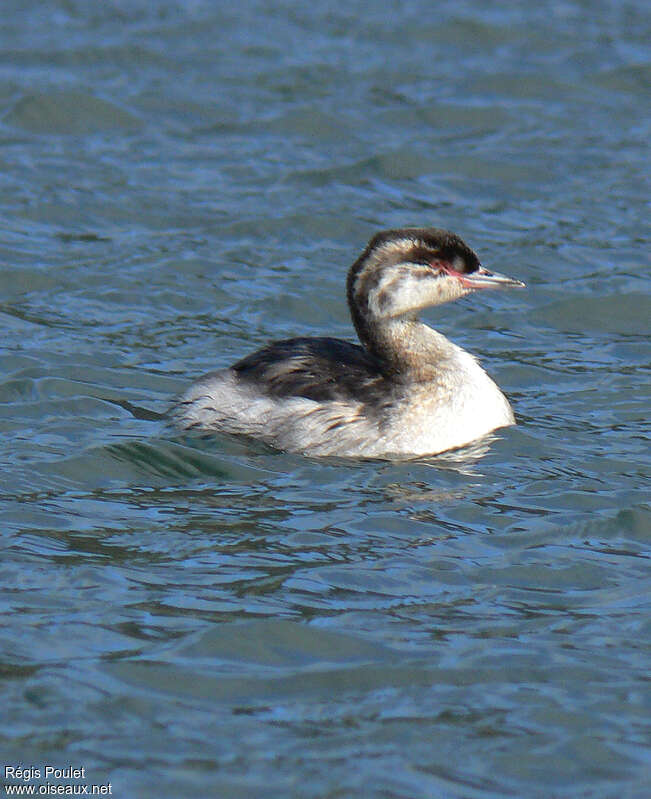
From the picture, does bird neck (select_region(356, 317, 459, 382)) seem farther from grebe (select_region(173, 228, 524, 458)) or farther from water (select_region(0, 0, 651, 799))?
water (select_region(0, 0, 651, 799))

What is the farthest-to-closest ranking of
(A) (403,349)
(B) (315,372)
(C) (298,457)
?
(A) (403,349), (B) (315,372), (C) (298,457)

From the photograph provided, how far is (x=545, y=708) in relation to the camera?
20.9ft

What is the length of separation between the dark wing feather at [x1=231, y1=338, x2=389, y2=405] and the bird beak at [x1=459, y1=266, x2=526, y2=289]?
0.74 metres

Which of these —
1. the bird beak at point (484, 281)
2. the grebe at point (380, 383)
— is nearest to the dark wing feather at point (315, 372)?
the grebe at point (380, 383)

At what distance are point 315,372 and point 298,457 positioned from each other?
0.54 m

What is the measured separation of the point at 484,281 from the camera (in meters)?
9.68

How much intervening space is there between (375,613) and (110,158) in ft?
28.7

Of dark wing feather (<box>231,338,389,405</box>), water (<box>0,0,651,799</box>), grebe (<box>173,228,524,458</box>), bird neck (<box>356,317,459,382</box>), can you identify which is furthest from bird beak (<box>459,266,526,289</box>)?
water (<box>0,0,651,799</box>)

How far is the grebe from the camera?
936 cm

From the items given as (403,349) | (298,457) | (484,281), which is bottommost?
(298,457)

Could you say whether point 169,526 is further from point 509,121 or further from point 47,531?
point 509,121

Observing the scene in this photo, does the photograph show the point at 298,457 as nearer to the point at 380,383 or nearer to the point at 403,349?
→ the point at 380,383

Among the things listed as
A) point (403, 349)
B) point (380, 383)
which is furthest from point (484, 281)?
point (380, 383)

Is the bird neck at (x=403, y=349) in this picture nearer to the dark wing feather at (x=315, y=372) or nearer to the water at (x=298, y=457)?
the dark wing feather at (x=315, y=372)
